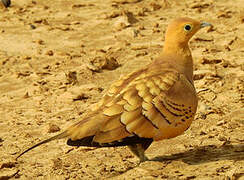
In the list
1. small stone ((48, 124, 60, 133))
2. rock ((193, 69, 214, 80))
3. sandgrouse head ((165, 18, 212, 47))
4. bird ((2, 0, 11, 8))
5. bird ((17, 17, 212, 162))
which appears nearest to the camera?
bird ((17, 17, 212, 162))

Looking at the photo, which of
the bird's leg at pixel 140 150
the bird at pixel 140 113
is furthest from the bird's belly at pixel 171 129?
the bird's leg at pixel 140 150

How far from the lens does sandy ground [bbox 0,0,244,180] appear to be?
4812mm

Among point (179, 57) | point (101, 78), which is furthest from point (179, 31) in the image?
point (101, 78)

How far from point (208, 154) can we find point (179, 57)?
0.92 m

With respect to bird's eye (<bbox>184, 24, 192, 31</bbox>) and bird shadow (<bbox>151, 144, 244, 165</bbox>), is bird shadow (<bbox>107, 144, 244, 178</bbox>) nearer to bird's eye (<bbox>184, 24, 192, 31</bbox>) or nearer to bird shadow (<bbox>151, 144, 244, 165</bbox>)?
bird shadow (<bbox>151, 144, 244, 165</bbox>)

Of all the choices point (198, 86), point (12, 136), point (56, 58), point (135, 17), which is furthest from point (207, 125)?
point (135, 17)

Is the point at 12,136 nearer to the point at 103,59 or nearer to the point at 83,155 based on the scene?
the point at 83,155

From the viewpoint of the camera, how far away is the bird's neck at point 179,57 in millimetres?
4938

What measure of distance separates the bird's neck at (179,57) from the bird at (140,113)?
2.8 inches

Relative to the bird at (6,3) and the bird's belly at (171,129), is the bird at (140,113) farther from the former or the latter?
the bird at (6,3)

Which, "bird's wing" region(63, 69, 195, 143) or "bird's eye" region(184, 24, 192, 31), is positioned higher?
"bird's eye" region(184, 24, 192, 31)

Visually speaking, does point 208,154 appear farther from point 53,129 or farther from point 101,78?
point 101,78

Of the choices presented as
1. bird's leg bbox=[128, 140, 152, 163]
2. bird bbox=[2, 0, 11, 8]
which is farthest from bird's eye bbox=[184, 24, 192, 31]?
bird bbox=[2, 0, 11, 8]

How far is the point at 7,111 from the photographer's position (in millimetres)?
6418
